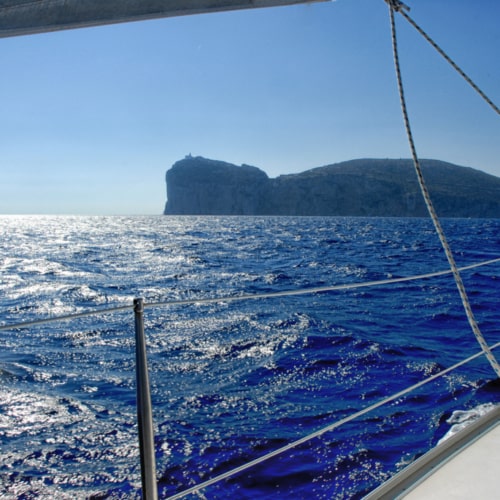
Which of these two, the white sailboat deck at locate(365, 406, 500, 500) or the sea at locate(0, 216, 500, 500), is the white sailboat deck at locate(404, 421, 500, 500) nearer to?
the white sailboat deck at locate(365, 406, 500, 500)

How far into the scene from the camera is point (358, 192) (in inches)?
4786

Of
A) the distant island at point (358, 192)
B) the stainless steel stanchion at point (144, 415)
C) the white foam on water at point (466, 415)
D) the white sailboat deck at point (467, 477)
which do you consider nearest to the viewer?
the stainless steel stanchion at point (144, 415)

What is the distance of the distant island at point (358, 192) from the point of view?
117812 millimetres

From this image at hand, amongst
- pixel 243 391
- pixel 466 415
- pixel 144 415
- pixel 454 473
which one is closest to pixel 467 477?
pixel 454 473

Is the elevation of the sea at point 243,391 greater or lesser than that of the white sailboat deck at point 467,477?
lesser

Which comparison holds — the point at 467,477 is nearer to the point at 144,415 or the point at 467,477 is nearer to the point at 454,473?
the point at 454,473

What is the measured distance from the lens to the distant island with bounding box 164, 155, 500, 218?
387 ft

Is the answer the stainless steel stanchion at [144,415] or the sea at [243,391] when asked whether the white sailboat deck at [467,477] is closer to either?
the stainless steel stanchion at [144,415]

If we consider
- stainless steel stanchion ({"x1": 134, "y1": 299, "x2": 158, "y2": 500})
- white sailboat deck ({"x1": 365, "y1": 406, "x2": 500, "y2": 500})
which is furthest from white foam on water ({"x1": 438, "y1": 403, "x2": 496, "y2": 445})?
stainless steel stanchion ({"x1": 134, "y1": 299, "x2": 158, "y2": 500})

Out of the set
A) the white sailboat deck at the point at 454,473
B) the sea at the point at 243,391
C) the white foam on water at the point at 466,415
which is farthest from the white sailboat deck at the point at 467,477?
the white foam on water at the point at 466,415

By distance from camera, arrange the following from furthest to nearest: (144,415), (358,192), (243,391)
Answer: (358,192), (243,391), (144,415)

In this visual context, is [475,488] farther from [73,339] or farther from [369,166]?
[369,166]

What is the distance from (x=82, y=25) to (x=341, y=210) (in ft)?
415

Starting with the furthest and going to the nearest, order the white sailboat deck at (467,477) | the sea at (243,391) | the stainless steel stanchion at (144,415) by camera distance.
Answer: the sea at (243,391)
the white sailboat deck at (467,477)
the stainless steel stanchion at (144,415)
